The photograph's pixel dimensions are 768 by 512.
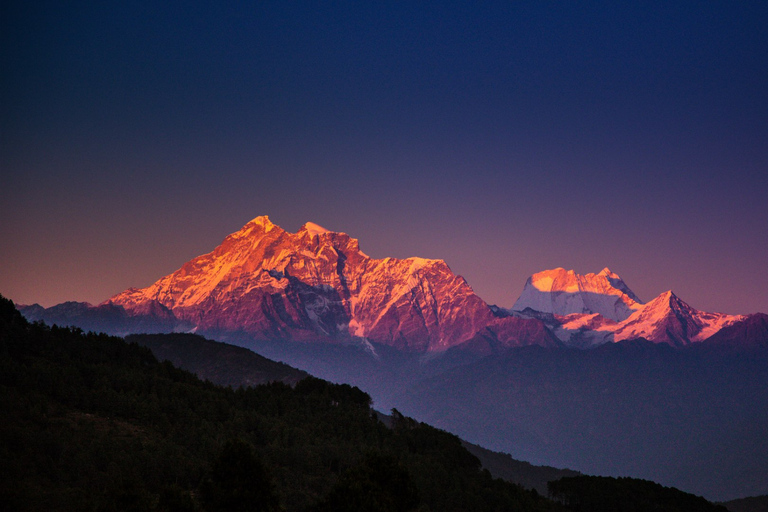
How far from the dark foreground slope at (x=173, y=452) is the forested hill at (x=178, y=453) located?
0.24 meters

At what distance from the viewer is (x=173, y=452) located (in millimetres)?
133750

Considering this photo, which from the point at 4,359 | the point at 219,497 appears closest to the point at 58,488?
the point at 219,497

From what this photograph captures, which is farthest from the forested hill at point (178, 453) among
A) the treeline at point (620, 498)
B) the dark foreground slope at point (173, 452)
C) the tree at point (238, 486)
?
the treeline at point (620, 498)

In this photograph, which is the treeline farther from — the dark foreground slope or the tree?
the tree

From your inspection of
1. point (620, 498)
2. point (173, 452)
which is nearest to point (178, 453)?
point (173, 452)

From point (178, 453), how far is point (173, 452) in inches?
68.0

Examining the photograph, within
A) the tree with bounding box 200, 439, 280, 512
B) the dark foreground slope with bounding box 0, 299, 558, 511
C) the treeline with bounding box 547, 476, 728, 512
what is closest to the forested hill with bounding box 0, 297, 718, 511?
the tree with bounding box 200, 439, 280, 512

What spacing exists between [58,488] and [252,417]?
231 feet

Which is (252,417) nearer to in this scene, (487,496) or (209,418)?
(209,418)

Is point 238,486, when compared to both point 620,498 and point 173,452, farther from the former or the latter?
point 620,498

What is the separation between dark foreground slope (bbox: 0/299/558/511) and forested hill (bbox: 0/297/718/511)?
24cm

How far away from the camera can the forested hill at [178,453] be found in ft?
310

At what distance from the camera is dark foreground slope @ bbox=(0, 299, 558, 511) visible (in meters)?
95.3

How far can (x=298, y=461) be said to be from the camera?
15200 cm
